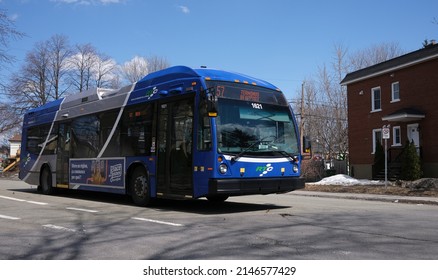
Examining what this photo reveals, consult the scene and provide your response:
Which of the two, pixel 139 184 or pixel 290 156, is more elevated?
pixel 290 156

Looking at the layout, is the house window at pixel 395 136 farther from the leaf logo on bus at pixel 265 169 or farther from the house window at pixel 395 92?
the leaf logo on bus at pixel 265 169

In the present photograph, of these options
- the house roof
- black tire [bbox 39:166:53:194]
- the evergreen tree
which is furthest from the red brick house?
black tire [bbox 39:166:53:194]

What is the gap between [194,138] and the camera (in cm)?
992

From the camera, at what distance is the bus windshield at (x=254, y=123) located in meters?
9.77

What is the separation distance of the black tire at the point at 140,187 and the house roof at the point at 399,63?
19.0 meters

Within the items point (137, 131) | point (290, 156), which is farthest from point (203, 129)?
point (137, 131)

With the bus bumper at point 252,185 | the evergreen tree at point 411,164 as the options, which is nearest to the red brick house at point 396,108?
the evergreen tree at point 411,164

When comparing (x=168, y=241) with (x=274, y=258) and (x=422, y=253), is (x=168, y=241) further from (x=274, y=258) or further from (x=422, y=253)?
(x=422, y=253)

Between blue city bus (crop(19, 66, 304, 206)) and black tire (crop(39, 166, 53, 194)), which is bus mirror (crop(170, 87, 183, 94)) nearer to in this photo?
blue city bus (crop(19, 66, 304, 206))

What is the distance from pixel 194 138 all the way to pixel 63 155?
7.80 meters

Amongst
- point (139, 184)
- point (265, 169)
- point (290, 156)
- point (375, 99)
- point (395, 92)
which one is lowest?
point (139, 184)

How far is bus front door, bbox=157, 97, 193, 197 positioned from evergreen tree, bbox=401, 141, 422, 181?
671 inches

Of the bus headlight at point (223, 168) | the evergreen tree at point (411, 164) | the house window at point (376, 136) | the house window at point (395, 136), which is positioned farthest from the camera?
the house window at point (376, 136)

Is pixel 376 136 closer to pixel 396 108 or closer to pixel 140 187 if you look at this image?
pixel 396 108
